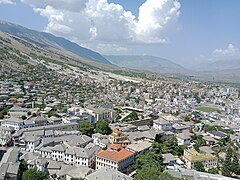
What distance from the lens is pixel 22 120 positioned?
3697 centimetres

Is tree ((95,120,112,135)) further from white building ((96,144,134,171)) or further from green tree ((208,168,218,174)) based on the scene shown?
green tree ((208,168,218,174))

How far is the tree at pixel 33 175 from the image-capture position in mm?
23234

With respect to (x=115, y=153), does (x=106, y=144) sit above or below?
below

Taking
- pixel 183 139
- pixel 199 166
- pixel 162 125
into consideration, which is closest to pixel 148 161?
pixel 199 166

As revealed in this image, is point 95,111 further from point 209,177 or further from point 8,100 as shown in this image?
point 209,177

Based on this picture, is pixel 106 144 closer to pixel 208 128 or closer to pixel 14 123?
pixel 14 123

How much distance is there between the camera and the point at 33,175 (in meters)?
23.3

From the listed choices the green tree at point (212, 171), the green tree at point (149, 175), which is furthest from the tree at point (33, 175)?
the green tree at point (212, 171)

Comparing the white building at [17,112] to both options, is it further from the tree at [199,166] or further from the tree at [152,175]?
the tree at [199,166]

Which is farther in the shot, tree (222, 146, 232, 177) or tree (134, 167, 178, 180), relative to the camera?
tree (222, 146, 232, 177)

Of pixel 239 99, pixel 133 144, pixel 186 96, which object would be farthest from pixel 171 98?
pixel 133 144

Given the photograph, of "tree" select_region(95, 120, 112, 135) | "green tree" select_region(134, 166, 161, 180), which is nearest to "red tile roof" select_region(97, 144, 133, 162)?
"green tree" select_region(134, 166, 161, 180)

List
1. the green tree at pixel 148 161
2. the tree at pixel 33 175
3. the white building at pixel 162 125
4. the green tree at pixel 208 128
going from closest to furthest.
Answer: the tree at pixel 33 175 < the green tree at pixel 148 161 < the white building at pixel 162 125 < the green tree at pixel 208 128

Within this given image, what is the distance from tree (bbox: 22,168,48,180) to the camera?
2323 cm
